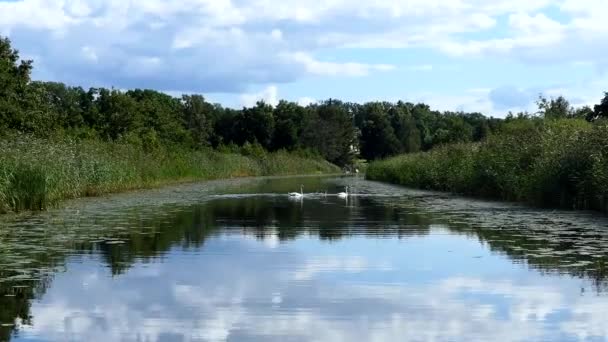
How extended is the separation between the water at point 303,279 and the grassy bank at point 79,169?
113cm

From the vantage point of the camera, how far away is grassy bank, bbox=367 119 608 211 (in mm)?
21234

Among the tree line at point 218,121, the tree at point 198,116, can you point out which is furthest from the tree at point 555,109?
the tree at point 198,116

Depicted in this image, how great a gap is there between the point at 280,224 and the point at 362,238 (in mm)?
3600

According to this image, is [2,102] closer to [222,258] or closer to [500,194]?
[500,194]

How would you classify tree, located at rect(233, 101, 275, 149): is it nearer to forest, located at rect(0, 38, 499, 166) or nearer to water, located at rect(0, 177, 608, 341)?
forest, located at rect(0, 38, 499, 166)

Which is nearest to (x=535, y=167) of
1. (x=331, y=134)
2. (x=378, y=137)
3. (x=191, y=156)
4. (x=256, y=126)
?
(x=191, y=156)

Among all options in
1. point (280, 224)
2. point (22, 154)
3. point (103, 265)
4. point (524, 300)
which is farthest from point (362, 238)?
point (22, 154)

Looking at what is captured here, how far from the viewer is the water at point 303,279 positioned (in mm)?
7574

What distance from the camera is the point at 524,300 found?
894 cm

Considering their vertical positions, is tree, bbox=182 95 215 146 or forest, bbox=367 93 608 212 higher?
tree, bbox=182 95 215 146

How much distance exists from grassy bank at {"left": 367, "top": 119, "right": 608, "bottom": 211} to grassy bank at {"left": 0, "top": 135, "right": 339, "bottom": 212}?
12776 millimetres

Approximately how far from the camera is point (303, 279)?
34.0ft

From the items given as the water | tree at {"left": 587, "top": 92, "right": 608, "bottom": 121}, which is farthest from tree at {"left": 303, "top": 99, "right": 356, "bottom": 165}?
the water

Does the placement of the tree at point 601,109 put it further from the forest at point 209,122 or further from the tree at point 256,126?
the tree at point 256,126
